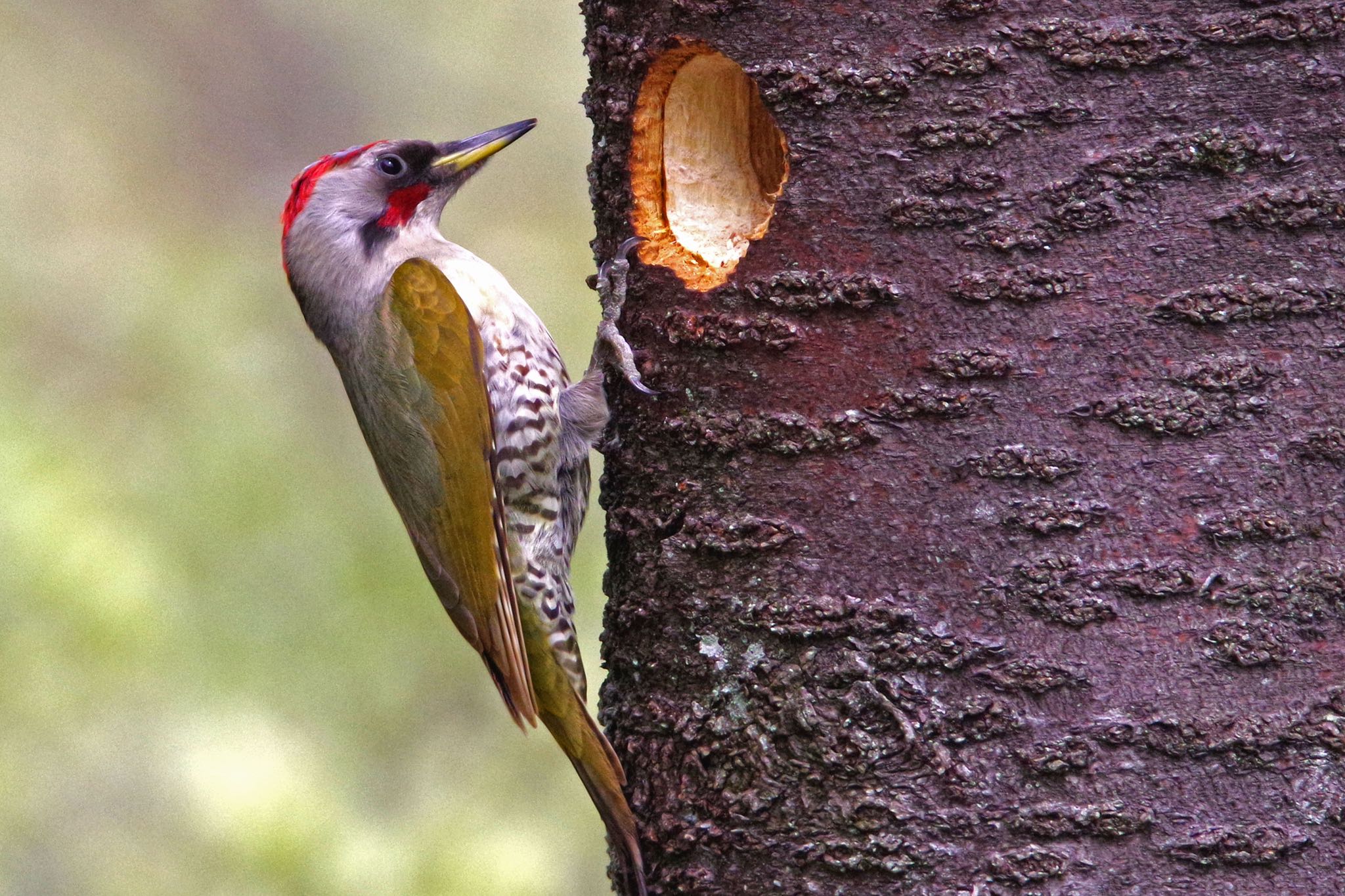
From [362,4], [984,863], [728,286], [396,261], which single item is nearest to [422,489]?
[396,261]

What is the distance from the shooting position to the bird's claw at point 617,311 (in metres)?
2.26

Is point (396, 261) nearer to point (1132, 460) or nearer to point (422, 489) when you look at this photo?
point (422, 489)

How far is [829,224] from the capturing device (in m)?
1.99

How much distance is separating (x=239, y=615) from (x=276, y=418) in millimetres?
589

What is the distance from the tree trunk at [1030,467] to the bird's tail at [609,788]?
0.47 ft

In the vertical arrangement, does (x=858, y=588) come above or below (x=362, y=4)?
below

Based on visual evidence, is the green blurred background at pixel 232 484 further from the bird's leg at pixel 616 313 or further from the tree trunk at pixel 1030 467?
the tree trunk at pixel 1030 467

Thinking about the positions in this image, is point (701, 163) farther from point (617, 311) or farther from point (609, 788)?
point (609, 788)

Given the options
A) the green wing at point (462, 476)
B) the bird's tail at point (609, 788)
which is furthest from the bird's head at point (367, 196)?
the bird's tail at point (609, 788)

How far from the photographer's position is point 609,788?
2314 mm

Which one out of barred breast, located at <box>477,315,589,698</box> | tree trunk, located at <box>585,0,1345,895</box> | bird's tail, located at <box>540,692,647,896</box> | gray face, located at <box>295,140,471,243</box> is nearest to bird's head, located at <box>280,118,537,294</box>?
gray face, located at <box>295,140,471,243</box>

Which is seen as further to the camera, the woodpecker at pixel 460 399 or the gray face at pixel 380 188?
the gray face at pixel 380 188

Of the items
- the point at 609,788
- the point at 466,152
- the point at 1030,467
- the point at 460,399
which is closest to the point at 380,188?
the point at 466,152

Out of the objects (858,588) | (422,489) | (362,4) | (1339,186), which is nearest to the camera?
(1339,186)
